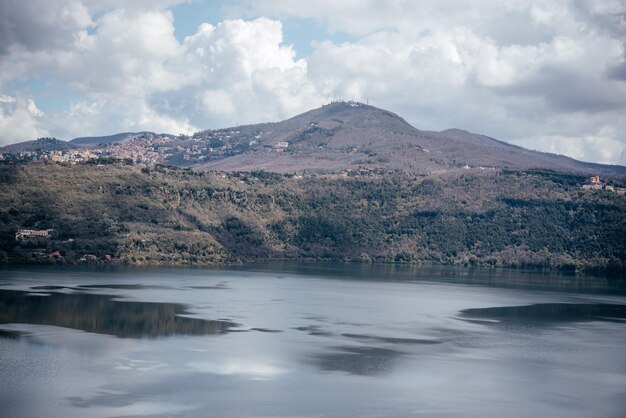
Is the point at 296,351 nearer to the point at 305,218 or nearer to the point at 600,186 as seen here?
the point at 305,218

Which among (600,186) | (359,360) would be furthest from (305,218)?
(359,360)

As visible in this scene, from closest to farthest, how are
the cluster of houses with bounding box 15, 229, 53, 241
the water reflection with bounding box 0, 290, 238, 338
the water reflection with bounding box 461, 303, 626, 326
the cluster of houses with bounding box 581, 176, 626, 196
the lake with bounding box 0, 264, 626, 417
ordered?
the lake with bounding box 0, 264, 626, 417 < the water reflection with bounding box 0, 290, 238, 338 < the water reflection with bounding box 461, 303, 626, 326 < the cluster of houses with bounding box 15, 229, 53, 241 < the cluster of houses with bounding box 581, 176, 626, 196

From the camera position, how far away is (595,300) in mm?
69625

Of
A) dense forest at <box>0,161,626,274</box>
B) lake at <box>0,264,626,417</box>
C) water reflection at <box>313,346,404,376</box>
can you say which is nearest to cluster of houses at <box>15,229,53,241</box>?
dense forest at <box>0,161,626,274</box>

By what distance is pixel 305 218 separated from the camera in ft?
412

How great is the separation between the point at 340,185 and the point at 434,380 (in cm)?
11209

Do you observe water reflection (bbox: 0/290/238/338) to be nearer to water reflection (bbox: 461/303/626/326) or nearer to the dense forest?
water reflection (bbox: 461/303/626/326)

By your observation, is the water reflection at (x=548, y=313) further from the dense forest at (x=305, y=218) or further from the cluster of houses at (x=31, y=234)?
Result: the cluster of houses at (x=31, y=234)

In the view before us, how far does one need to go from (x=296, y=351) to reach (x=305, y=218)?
86.7m

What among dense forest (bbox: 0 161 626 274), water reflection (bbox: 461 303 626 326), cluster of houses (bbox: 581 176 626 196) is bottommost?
water reflection (bbox: 461 303 626 326)

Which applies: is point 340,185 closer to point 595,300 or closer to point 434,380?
point 595,300

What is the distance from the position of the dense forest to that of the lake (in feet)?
59.5

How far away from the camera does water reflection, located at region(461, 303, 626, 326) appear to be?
55.4 metres

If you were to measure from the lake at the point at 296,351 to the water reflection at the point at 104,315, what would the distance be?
4.6 inches
